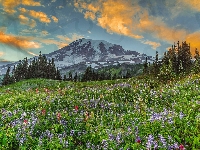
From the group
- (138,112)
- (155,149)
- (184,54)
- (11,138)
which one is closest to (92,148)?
(155,149)

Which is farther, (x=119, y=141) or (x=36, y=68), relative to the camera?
(x=36, y=68)

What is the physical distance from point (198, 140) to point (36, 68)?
134m

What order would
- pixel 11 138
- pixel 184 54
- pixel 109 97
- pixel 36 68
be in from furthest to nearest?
pixel 36 68 < pixel 184 54 < pixel 109 97 < pixel 11 138

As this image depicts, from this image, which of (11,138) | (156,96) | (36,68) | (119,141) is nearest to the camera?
(119,141)

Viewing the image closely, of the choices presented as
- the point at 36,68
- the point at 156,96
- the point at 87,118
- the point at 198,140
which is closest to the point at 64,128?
the point at 87,118

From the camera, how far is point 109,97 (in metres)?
14.2

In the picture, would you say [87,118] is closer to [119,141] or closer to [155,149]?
[119,141]

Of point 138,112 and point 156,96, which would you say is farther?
point 156,96

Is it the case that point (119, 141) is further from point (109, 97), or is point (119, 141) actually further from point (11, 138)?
point (109, 97)

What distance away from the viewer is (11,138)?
679 cm

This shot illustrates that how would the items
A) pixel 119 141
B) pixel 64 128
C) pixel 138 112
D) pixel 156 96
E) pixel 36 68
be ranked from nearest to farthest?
1. pixel 119 141
2. pixel 64 128
3. pixel 138 112
4. pixel 156 96
5. pixel 36 68

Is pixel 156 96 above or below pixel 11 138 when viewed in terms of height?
above

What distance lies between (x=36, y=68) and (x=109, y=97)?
125m

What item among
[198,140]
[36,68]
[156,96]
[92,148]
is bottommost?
[92,148]
